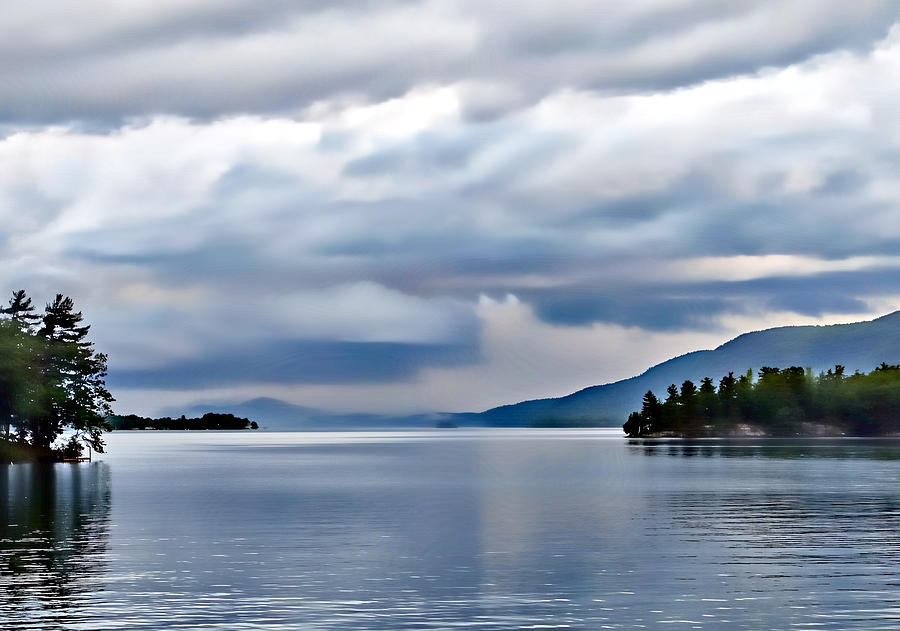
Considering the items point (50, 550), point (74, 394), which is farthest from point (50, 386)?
point (50, 550)

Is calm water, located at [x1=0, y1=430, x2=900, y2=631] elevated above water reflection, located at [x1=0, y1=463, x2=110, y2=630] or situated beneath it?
situated beneath

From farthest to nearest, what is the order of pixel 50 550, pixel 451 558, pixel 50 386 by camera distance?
1. pixel 50 386
2. pixel 50 550
3. pixel 451 558

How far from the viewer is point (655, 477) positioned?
410 feet

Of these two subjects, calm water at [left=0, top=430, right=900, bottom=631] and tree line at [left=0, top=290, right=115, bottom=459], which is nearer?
calm water at [left=0, top=430, right=900, bottom=631]

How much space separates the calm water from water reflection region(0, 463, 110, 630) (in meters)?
0.15

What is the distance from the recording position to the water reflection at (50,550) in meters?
37.5

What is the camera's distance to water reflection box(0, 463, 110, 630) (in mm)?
37469

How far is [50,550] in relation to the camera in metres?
53.7

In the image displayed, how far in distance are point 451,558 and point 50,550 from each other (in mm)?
18275

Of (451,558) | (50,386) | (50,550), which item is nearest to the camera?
(451,558)

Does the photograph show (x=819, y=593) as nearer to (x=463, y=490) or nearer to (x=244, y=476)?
(x=463, y=490)

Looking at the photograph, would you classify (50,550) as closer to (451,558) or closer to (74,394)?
(451,558)

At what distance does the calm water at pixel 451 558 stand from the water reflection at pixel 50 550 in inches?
5.9

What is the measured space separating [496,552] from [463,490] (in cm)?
5164
